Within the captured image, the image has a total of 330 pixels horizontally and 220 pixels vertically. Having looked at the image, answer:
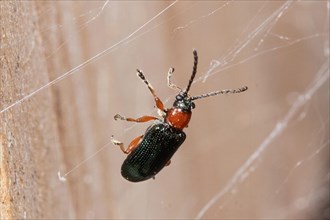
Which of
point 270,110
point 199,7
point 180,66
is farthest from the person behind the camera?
point 270,110

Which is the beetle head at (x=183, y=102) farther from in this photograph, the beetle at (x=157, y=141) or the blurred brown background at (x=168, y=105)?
the blurred brown background at (x=168, y=105)

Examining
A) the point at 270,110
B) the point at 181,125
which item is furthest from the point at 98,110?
the point at 270,110

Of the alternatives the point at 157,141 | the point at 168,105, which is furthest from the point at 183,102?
the point at 168,105

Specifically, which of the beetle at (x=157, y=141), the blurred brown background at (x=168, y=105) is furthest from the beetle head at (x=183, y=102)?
the blurred brown background at (x=168, y=105)

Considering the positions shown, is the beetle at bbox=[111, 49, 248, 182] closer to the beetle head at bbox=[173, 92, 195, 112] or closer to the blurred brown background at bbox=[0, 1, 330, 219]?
the beetle head at bbox=[173, 92, 195, 112]

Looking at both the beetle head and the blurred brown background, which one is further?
the beetle head

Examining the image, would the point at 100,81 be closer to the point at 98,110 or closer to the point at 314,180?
the point at 98,110

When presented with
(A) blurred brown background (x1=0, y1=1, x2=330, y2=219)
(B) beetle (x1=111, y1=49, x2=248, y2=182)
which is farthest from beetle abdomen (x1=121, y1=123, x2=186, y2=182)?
(A) blurred brown background (x1=0, y1=1, x2=330, y2=219)

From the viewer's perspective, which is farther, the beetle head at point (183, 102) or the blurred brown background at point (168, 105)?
the beetle head at point (183, 102)
